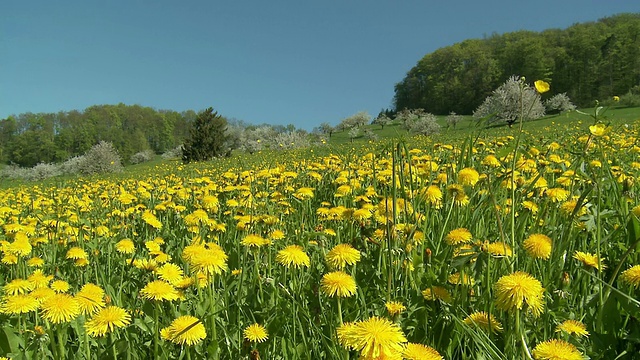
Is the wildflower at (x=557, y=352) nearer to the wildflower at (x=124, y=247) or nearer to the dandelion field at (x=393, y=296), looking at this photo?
the dandelion field at (x=393, y=296)

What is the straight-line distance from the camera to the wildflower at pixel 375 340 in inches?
29.0

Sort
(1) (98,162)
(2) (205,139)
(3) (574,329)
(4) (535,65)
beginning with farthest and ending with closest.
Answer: (4) (535,65), (2) (205,139), (1) (98,162), (3) (574,329)

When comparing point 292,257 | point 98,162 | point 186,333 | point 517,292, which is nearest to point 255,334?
point 186,333

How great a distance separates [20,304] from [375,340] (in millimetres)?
1304

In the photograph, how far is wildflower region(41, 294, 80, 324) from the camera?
3.95 feet

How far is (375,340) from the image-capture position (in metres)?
0.75

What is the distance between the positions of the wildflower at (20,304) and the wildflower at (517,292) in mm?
1458

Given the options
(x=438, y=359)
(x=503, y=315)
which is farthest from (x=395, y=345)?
(x=503, y=315)

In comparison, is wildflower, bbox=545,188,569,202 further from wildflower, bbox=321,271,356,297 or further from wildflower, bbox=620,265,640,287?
wildflower, bbox=321,271,356,297

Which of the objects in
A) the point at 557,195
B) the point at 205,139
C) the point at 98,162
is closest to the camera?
the point at 557,195

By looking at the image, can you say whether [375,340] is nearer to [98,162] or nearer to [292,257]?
[292,257]

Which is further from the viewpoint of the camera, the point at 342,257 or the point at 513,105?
the point at 513,105

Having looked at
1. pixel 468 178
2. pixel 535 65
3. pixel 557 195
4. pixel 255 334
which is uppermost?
pixel 535 65

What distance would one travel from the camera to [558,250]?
5.04ft
